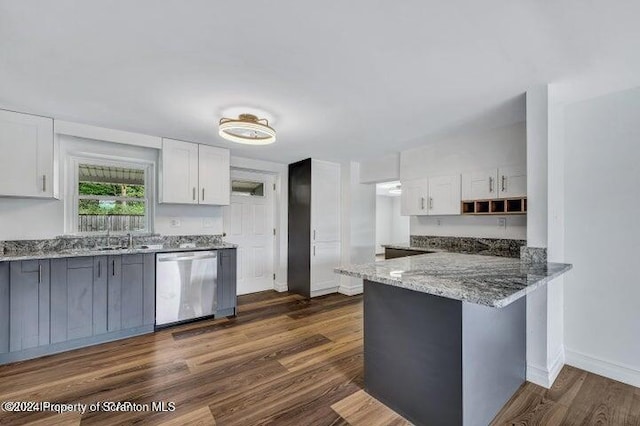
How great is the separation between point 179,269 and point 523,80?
3.79 metres

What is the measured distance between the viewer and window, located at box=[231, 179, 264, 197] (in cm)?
469

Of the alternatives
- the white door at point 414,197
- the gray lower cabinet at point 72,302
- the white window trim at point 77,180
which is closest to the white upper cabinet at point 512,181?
the white door at point 414,197

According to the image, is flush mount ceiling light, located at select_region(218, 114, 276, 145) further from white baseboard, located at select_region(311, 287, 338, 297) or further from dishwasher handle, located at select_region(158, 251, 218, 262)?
white baseboard, located at select_region(311, 287, 338, 297)

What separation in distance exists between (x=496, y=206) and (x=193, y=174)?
3.78 metres

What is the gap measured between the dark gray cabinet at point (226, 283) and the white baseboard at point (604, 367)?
358 cm

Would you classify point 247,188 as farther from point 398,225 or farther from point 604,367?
point 398,225

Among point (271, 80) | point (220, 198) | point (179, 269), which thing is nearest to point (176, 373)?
point (179, 269)

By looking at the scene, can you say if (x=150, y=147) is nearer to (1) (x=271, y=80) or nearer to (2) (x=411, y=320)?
(1) (x=271, y=80)

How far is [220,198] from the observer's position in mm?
3885

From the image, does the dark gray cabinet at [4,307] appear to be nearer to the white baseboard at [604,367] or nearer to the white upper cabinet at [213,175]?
the white upper cabinet at [213,175]

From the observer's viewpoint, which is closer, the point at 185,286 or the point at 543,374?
the point at 543,374

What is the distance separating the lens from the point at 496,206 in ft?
10.5

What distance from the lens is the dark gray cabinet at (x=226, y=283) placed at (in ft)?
11.7

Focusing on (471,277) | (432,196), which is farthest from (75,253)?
(432,196)
